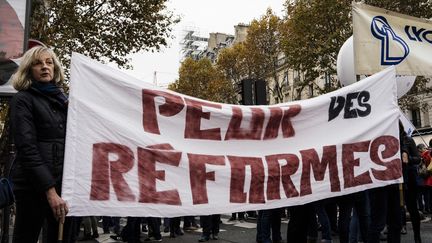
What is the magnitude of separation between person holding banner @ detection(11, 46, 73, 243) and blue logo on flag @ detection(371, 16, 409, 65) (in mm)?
4382

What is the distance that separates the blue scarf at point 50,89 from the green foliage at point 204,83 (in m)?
41.5

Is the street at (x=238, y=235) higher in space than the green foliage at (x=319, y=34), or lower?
lower

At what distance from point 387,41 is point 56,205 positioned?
4893mm

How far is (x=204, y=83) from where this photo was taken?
164 ft

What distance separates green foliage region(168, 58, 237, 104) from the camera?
45.2 meters

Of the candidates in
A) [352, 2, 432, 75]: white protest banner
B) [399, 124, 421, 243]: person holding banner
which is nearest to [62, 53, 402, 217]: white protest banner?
[352, 2, 432, 75]: white protest banner

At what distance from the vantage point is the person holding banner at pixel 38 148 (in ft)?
9.95

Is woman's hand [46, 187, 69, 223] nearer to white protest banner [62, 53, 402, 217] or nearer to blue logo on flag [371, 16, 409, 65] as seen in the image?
white protest banner [62, 53, 402, 217]

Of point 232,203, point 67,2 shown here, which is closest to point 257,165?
point 232,203

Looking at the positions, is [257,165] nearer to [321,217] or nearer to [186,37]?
[321,217]

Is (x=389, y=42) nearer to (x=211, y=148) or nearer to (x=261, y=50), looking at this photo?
(x=211, y=148)

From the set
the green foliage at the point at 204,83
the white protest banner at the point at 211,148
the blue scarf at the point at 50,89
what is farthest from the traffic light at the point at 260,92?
the green foliage at the point at 204,83

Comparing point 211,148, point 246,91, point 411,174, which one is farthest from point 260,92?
point 211,148

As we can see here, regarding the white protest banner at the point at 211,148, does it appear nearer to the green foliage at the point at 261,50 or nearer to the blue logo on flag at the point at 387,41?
the blue logo on flag at the point at 387,41
